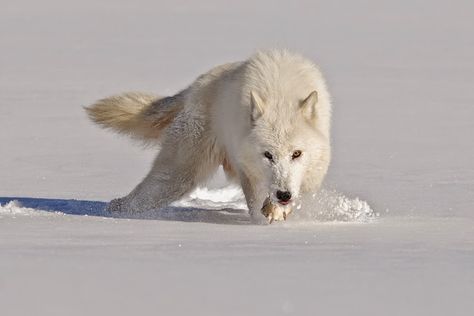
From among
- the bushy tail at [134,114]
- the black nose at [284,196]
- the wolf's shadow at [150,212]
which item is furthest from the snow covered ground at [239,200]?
the bushy tail at [134,114]

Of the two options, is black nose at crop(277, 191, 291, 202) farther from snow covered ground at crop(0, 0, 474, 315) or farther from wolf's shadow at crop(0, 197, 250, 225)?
wolf's shadow at crop(0, 197, 250, 225)

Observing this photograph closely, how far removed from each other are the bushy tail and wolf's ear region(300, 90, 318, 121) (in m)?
1.47

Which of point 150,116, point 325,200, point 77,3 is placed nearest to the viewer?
point 325,200

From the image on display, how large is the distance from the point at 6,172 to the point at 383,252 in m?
5.02

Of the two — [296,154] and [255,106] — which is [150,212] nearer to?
[255,106]

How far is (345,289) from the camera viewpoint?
5.02 meters

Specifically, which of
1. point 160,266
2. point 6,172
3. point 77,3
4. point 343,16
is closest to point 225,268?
point 160,266

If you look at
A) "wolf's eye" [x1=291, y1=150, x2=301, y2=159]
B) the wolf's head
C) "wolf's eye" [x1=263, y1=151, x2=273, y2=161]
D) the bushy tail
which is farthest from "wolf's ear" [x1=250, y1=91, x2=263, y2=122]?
the bushy tail

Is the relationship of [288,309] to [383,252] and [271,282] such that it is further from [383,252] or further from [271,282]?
[383,252]

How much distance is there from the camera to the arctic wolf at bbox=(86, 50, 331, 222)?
7566 millimetres

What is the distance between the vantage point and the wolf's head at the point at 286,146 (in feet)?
24.4

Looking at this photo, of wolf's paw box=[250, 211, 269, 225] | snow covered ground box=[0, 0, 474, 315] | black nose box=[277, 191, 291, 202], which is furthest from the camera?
A: wolf's paw box=[250, 211, 269, 225]

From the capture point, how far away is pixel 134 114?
8.96m

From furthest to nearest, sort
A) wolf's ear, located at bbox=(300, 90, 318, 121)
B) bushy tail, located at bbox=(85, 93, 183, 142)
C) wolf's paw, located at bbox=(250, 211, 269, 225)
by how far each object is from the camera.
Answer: bushy tail, located at bbox=(85, 93, 183, 142)
wolf's paw, located at bbox=(250, 211, 269, 225)
wolf's ear, located at bbox=(300, 90, 318, 121)
